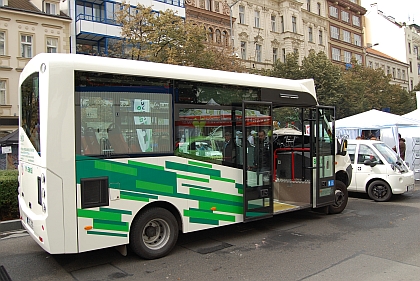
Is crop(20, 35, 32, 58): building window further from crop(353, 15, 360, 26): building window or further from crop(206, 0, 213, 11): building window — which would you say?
crop(353, 15, 360, 26): building window

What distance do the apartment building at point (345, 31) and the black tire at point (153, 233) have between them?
47033 mm

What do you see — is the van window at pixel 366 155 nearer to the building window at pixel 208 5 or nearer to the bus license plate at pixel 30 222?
the bus license plate at pixel 30 222

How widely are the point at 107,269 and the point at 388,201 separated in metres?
8.51

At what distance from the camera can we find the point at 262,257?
5770 mm

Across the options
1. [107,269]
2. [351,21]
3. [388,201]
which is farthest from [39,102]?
[351,21]

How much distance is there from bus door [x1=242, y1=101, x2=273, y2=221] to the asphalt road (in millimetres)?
620

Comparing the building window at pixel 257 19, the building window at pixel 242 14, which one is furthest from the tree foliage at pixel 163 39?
the building window at pixel 257 19

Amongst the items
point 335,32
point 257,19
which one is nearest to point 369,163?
point 257,19

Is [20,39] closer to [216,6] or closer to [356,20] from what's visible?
[216,6]

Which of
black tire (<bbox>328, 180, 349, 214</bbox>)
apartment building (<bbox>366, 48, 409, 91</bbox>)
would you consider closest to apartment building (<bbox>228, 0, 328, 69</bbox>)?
apartment building (<bbox>366, 48, 409, 91</bbox>)

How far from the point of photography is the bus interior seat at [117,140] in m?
5.27

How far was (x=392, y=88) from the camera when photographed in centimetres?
4028

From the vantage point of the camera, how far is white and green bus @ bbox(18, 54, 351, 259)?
486cm

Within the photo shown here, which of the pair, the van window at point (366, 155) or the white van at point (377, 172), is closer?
the white van at point (377, 172)
